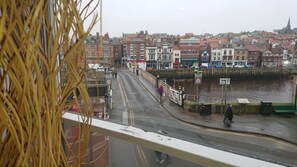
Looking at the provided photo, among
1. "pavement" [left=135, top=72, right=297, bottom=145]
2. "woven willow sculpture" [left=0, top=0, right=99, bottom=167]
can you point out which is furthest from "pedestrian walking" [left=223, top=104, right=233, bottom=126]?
"woven willow sculpture" [left=0, top=0, right=99, bottom=167]

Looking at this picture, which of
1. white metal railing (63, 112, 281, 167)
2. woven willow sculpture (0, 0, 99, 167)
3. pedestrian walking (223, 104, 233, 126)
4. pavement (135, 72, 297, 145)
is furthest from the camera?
pedestrian walking (223, 104, 233, 126)

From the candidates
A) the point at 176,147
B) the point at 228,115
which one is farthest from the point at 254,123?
the point at 176,147

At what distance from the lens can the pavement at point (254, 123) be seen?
23.3ft

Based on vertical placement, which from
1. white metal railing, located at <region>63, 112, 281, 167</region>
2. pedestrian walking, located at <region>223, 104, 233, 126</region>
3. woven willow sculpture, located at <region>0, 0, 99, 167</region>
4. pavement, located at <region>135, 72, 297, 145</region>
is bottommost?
pavement, located at <region>135, 72, 297, 145</region>

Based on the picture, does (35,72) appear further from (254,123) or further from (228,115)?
(254,123)

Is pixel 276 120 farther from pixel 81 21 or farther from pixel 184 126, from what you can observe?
pixel 81 21

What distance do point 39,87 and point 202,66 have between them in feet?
121

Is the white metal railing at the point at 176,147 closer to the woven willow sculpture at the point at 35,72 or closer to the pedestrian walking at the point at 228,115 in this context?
the woven willow sculpture at the point at 35,72

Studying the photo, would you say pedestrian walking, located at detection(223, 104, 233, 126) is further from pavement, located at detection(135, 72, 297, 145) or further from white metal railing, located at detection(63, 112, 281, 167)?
white metal railing, located at detection(63, 112, 281, 167)

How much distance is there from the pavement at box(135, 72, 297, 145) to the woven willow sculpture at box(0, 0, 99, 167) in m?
7.29

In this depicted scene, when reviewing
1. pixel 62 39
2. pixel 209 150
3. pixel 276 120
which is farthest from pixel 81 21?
pixel 276 120

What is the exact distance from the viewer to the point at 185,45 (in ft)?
118

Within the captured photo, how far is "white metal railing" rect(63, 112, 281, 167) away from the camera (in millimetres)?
607

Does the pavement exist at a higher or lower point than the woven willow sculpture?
lower
